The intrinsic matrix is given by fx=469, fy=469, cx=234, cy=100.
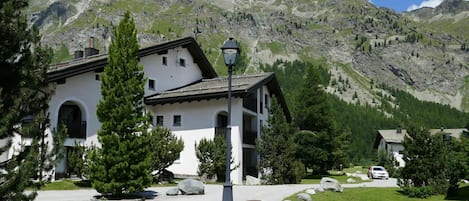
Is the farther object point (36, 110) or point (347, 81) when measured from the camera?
point (347, 81)

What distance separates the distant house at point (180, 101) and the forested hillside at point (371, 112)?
204ft

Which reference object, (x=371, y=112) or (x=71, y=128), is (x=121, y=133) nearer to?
(x=71, y=128)

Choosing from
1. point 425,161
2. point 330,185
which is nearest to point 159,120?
point 330,185

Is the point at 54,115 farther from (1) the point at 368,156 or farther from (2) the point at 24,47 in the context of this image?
(1) the point at 368,156

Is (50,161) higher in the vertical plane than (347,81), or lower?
lower

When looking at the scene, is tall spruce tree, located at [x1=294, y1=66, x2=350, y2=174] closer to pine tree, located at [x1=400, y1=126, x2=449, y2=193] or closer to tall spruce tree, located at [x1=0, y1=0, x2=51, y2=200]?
pine tree, located at [x1=400, y1=126, x2=449, y2=193]

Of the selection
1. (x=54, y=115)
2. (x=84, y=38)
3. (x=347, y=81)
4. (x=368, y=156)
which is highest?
(x=84, y=38)

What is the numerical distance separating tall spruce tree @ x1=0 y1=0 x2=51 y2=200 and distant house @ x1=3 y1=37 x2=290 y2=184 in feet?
54.9

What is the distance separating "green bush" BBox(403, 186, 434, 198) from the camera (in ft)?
84.3

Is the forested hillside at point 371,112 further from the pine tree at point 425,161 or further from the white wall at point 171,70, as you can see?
the pine tree at point 425,161

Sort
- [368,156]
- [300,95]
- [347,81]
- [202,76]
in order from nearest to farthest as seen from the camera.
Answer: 1. [202,76]
2. [300,95]
3. [368,156]
4. [347,81]

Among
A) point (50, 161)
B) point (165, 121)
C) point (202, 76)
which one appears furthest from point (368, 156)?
point (50, 161)

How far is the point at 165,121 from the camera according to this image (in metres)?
33.4

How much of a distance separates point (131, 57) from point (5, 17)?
10.4 metres
